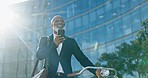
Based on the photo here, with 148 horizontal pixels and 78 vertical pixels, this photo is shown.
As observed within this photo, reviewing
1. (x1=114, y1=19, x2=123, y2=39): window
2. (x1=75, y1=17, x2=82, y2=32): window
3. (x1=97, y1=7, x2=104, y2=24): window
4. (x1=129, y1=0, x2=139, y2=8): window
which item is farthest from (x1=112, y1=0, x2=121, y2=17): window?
(x1=75, y1=17, x2=82, y2=32): window

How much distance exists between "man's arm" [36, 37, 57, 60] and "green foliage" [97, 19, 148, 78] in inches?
745

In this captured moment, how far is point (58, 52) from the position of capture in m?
3.33

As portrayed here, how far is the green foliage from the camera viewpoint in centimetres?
2195

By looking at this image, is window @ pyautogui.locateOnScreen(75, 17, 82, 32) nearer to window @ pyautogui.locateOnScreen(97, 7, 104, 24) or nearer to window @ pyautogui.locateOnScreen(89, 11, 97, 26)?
window @ pyautogui.locateOnScreen(89, 11, 97, 26)

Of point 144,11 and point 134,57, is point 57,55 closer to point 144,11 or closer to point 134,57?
point 134,57

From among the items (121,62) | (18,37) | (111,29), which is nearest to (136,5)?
(111,29)

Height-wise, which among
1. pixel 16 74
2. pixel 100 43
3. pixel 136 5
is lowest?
pixel 16 74

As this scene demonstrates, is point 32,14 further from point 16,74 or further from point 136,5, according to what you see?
point 136,5

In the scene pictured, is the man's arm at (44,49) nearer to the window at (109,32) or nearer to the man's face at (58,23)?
the man's face at (58,23)

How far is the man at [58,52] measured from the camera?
309cm

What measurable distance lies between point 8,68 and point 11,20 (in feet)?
30.7

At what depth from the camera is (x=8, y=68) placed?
186ft

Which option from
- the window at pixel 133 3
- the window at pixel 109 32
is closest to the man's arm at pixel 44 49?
the window at pixel 133 3

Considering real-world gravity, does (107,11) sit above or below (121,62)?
above
